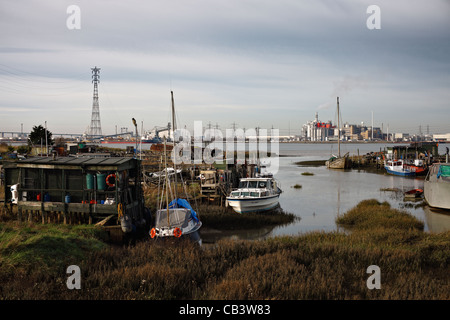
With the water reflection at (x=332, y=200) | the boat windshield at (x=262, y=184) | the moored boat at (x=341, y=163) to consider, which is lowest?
the water reflection at (x=332, y=200)

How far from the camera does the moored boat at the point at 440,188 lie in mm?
25194

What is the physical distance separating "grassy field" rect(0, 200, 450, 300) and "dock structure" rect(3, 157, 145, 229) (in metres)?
3.35

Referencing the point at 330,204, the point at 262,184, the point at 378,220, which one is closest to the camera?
the point at 378,220

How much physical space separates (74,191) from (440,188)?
24080 millimetres

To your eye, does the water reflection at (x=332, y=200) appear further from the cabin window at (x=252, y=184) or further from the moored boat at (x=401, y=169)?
the cabin window at (x=252, y=184)

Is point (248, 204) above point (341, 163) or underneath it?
above

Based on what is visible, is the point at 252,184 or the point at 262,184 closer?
the point at 262,184

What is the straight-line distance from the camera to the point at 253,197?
75.7 feet

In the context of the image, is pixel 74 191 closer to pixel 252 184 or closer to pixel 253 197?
pixel 253 197

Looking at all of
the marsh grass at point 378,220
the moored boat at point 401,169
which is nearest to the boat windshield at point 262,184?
the marsh grass at point 378,220

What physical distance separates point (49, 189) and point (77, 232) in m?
3.61

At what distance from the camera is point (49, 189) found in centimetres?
1794

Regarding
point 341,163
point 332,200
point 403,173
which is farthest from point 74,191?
point 341,163

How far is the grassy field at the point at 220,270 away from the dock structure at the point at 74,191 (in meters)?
3.35
